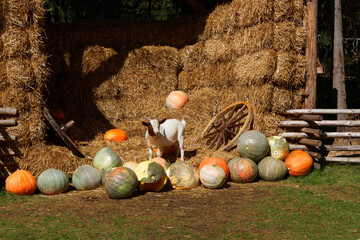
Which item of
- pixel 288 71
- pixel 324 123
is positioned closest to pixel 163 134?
pixel 288 71

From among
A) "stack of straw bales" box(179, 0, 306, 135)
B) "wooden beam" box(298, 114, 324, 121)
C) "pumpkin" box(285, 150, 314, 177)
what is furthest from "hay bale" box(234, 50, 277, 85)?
"pumpkin" box(285, 150, 314, 177)

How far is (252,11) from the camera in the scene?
935cm

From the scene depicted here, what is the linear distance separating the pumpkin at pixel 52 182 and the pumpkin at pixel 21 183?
120 mm

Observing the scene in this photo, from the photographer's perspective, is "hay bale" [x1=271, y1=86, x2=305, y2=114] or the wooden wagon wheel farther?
the wooden wagon wheel

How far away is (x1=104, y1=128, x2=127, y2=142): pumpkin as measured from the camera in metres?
9.80

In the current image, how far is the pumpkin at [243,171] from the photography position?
751cm

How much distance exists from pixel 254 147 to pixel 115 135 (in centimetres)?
339

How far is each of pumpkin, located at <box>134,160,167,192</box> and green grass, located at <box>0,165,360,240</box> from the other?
56cm

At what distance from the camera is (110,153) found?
7.66 meters

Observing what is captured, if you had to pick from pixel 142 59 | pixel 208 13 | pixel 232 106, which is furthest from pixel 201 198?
pixel 208 13

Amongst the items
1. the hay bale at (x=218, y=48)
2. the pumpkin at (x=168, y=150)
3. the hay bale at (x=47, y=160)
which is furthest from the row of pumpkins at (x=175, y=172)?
the hay bale at (x=218, y=48)

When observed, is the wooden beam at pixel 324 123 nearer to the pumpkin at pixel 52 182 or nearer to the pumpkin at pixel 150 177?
the pumpkin at pixel 150 177

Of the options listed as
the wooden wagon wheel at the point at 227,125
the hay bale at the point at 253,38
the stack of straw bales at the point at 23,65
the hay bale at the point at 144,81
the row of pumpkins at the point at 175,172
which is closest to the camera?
the row of pumpkins at the point at 175,172

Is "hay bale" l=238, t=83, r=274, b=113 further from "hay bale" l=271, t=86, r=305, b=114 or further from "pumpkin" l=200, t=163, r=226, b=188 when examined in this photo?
"pumpkin" l=200, t=163, r=226, b=188
